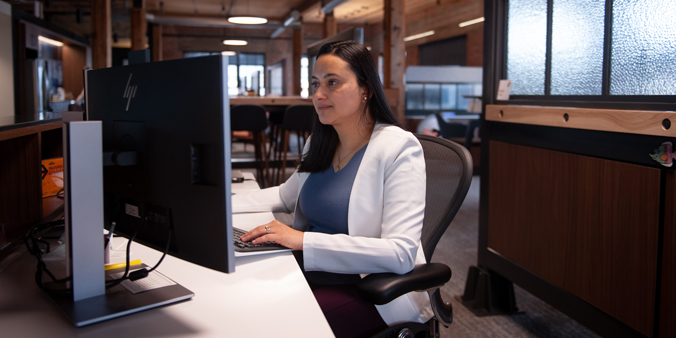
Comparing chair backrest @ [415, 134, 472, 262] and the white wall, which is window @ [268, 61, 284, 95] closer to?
the white wall

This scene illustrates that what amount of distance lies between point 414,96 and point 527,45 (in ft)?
33.2

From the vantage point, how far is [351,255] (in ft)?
3.80

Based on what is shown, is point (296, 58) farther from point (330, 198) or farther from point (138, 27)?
point (330, 198)

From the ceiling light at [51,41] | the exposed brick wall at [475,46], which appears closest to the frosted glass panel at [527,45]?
the ceiling light at [51,41]

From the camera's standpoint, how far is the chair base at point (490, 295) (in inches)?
102

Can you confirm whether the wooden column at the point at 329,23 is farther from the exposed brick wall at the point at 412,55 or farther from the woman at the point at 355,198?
the exposed brick wall at the point at 412,55

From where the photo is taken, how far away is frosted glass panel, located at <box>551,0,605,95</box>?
6.64 feet

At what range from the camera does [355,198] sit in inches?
51.0

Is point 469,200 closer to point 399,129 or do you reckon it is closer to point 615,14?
point 615,14

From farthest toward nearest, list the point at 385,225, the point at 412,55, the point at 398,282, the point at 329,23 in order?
1. the point at 412,55
2. the point at 329,23
3. the point at 385,225
4. the point at 398,282

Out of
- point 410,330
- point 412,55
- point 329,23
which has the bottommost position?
point 410,330

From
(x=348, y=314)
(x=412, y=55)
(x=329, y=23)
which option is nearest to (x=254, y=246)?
(x=348, y=314)

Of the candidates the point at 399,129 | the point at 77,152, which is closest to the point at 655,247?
the point at 399,129

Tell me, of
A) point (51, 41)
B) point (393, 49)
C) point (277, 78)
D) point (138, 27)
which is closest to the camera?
point (393, 49)
